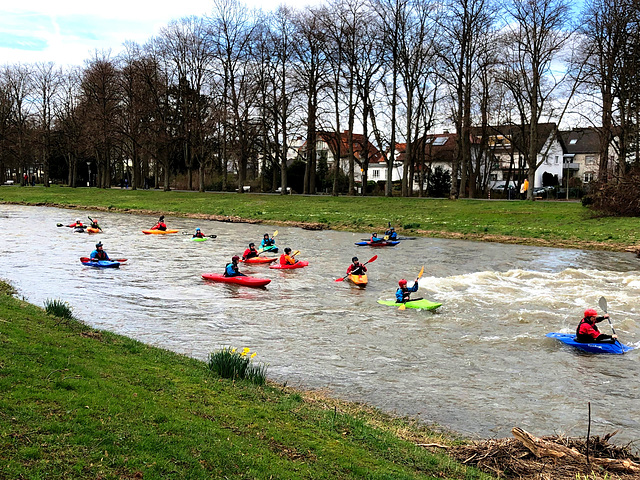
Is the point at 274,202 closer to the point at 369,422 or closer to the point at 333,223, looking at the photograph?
the point at 333,223

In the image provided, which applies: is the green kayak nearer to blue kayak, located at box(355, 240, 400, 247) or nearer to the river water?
the river water

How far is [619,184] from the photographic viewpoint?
31.1 meters

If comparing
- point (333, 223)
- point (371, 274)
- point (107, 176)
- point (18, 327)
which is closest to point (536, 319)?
point (371, 274)

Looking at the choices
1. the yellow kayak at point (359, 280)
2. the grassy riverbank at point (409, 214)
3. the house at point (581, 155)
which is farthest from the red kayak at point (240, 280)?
the house at point (581, 155)

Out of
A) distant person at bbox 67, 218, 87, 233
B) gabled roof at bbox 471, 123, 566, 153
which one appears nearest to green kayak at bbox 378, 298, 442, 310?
distant person at bbox 67, 218, 87, 233

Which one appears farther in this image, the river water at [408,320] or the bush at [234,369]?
the river water at [408,320]

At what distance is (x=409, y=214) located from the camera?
39031mm

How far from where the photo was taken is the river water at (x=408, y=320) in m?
9.52

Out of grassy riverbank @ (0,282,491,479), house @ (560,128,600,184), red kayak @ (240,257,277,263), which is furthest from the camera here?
house @ (560,128,600,184)

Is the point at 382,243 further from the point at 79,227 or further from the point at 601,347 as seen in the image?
the point at 79,227

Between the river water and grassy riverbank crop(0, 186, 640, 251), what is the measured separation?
346 centimetres

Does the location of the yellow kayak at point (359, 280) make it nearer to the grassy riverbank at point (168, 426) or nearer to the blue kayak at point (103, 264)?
the blue kayak at point (103, 264)

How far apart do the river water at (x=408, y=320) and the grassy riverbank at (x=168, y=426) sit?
1820 mm

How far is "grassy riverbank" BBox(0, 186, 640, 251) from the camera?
2997cm
